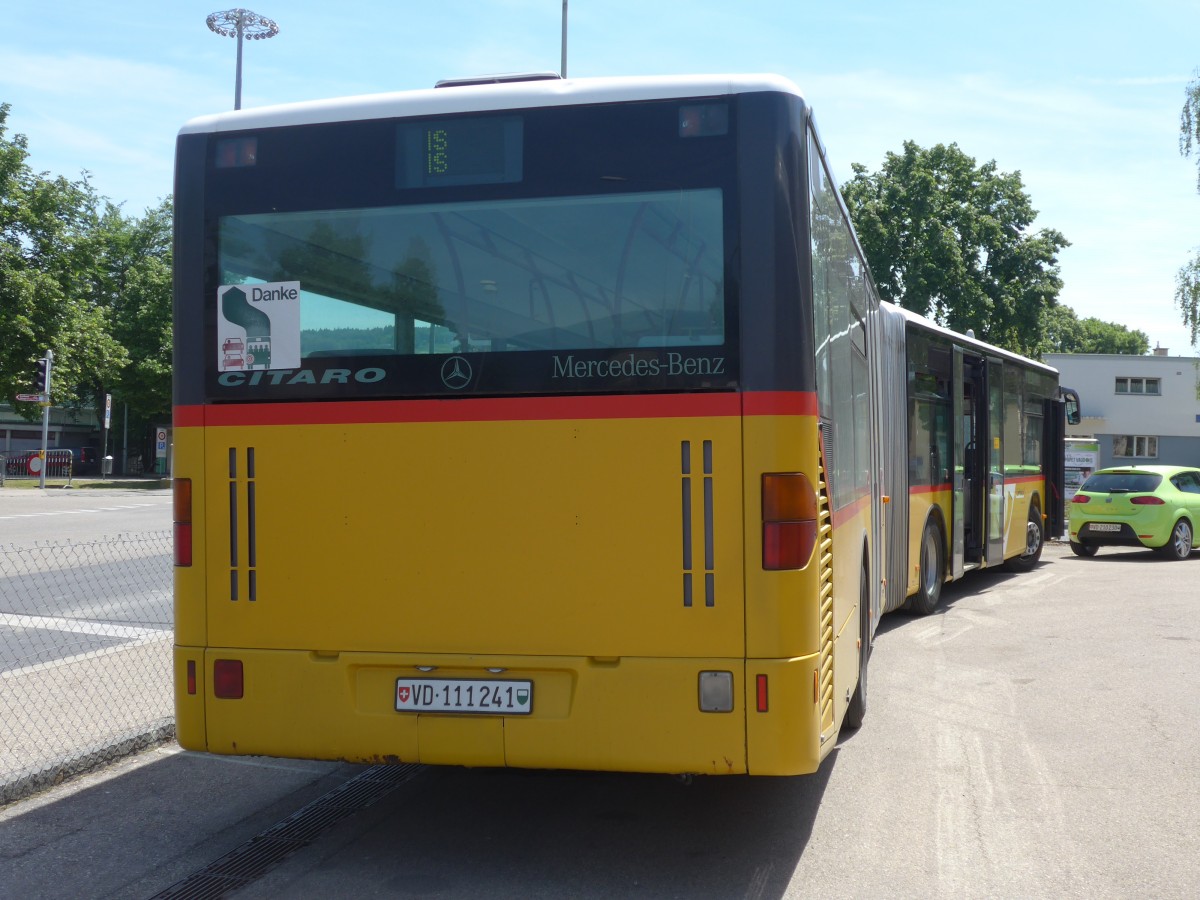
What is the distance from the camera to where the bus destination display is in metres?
4.65

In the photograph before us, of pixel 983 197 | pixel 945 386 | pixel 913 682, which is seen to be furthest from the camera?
pixel 983 197

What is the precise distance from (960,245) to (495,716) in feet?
148

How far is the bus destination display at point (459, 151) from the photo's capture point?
4.65m

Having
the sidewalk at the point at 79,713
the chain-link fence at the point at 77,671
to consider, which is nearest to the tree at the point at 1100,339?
the chain-link fence at the point at 77,671

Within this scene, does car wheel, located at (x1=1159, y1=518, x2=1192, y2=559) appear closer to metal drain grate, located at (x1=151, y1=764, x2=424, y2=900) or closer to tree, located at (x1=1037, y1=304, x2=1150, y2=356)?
metal drain grate, located at (x1=151, y1=764, x2=424, y2=900)

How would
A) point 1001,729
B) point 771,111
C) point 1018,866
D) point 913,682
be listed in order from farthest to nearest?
point 913,682 < point 1001,729 < point 1018,866 < point 771,111

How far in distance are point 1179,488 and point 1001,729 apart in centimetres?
1467

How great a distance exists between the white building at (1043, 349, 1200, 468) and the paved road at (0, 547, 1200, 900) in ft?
193

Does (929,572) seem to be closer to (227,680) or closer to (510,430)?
(510,430)

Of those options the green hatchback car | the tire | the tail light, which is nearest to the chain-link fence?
the tail light

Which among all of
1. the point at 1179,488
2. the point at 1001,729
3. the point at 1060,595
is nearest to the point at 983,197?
the point at 1179,488

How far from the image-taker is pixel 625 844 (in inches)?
197

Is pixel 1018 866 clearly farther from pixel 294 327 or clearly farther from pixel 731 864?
pixel 294 327

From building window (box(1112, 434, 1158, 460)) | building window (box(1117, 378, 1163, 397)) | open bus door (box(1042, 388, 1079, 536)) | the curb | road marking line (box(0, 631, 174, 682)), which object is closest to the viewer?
the curb
